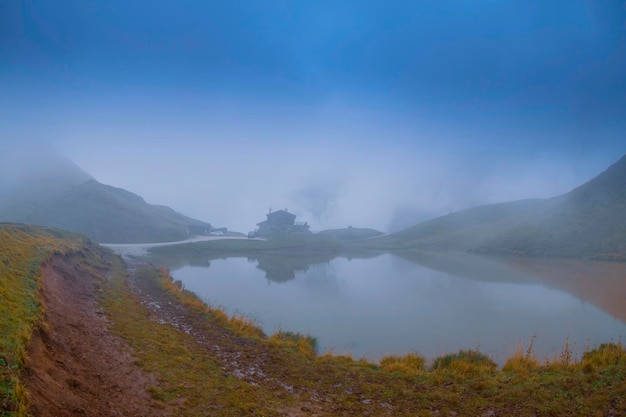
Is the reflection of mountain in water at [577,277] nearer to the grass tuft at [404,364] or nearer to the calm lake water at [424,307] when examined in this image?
the calm lake water at [424,307]

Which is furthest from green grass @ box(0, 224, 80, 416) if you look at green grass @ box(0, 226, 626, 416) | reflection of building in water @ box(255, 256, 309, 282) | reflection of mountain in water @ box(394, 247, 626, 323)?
reflection of mountain in water @ box(394, 247, 626, 323)

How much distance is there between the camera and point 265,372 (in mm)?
10133

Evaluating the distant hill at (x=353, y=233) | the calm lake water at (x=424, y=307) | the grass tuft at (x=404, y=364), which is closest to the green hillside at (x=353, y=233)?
the distant hill at (x=353, y=233)

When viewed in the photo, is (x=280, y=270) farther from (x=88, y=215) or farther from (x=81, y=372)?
(x=88, y=215)

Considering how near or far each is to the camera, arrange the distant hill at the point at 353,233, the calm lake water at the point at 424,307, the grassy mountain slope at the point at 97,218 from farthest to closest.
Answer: the distant hill at the point at 353,233 → the grassy mountain slope at the point at 97,218 → the calm lake water at the point at 424,307

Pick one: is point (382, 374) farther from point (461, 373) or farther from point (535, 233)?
point (535, 233)

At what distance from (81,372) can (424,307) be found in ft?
64.6

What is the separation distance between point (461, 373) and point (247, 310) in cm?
1409

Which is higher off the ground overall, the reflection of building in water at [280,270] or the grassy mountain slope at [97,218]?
the grassy mountain slope at [97,218]

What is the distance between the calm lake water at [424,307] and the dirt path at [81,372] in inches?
316

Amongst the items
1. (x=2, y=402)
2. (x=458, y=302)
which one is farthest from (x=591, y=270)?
(x=2, y=402)

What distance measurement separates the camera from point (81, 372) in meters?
6.97

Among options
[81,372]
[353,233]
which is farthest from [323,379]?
[353,233]

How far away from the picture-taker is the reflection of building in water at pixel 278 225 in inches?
3393
